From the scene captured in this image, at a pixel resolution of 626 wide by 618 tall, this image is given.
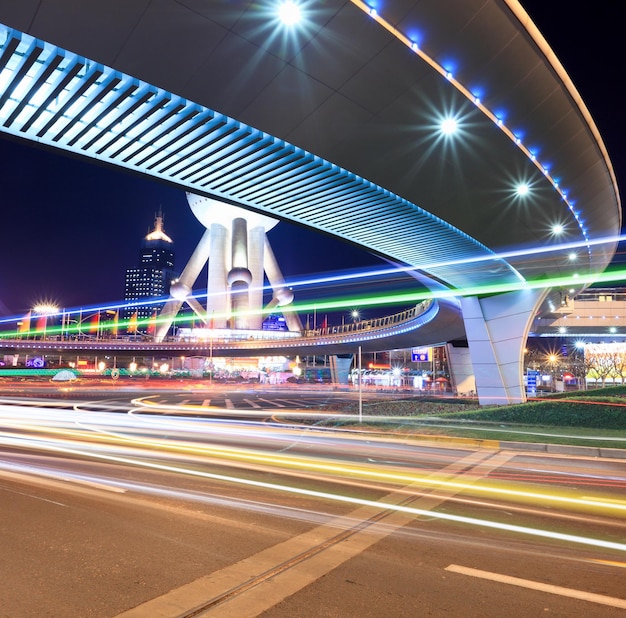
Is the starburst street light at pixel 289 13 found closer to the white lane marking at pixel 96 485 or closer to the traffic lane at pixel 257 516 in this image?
the traffic lane at pixel 257 516

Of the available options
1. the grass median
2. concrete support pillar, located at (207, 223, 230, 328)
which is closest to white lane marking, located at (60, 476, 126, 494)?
the grass median

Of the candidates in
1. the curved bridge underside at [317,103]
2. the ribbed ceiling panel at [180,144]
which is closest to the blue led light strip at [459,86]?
the curved bridge underside at [317,103]

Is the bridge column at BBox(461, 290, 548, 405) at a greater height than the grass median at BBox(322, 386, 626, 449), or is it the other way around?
the bridge column at BBox(461, 290, 548, 405)

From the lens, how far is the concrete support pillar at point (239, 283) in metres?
111

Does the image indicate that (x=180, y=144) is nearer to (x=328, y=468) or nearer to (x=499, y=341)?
(x=328, y=468)

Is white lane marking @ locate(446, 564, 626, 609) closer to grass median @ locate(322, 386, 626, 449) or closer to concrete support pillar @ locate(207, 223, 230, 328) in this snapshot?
grass median @ locate(322, 386, 626, 449)

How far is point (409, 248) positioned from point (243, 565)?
16778 millimetres

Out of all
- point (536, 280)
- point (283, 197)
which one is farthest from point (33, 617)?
point (536, 280)

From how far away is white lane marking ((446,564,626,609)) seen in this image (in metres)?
4.23

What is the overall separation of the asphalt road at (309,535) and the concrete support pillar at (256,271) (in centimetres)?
10158

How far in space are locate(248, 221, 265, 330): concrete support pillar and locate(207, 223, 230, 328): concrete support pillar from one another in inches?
→ 219

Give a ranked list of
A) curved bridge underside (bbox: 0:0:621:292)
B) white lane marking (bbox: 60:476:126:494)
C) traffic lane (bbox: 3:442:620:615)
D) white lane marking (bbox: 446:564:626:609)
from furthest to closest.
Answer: white lane marking (bbox: 60:476:126:494), curved bridge underside (bbox: 0:0:621:292), traffic lane (bbox: 3:442:620:615), white lane marking (bbox: 446:564:626:609)

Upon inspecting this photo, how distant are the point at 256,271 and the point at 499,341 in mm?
92838

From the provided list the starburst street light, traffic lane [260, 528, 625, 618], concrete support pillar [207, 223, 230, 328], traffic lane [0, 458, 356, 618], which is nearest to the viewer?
traffic lane [260, 528, 625, 618]
